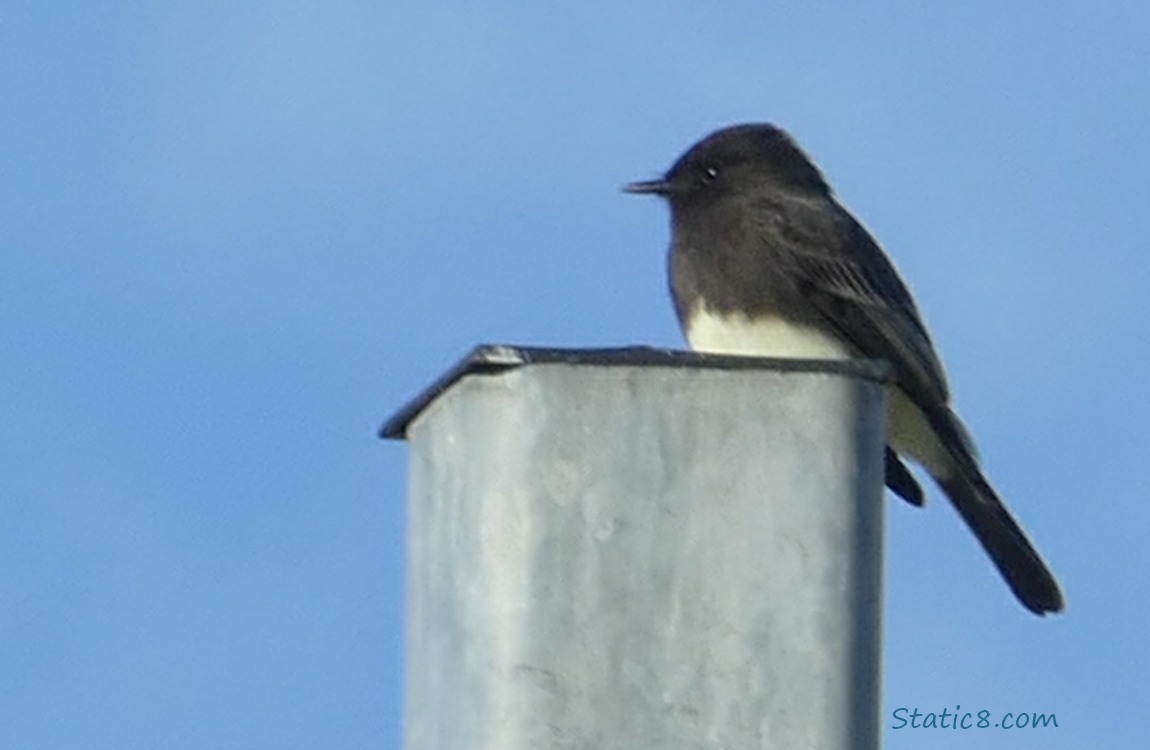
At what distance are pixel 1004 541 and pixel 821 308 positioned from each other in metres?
0.76

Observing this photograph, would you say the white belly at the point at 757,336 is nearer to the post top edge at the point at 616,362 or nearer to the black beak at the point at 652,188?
the black beak at the point at 652,188

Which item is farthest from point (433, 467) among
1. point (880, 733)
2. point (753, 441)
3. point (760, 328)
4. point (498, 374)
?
point (760, 328)

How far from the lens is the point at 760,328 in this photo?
7.14 m

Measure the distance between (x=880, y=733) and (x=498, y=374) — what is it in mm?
653

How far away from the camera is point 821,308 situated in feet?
23.8

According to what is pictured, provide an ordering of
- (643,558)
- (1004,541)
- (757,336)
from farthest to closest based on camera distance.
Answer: (1004,541)
(757,336)
(643,558)

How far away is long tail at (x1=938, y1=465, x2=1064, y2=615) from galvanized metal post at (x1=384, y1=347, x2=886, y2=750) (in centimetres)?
341

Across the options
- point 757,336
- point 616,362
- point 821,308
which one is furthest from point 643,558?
point 821,308

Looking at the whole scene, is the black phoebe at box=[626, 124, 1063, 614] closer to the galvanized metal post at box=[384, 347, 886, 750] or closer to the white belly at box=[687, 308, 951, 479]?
the white belly at box=[687, 308, 951, 479]

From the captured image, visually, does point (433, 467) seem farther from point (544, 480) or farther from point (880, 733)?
point (880, 733)

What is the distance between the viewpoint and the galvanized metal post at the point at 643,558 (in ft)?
11.0

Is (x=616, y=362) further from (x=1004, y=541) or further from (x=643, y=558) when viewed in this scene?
(x=1004, y=541)

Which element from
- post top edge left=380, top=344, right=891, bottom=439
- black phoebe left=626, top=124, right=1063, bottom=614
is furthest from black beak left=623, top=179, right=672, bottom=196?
post top edge left=380, top=344, right=891, bottom=439

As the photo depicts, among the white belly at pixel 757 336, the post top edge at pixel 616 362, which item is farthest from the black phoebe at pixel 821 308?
the post top edge at pixel 616 362
